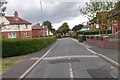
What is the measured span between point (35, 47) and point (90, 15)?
17.1 meters

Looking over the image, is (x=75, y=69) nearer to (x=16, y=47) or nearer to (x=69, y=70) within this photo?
(x=69, y=70)

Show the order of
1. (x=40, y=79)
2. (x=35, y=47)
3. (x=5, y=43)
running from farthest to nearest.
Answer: (x=35, y=47)
(x=5, y=43)
(x=40, y=79)

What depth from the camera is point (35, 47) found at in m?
35.2

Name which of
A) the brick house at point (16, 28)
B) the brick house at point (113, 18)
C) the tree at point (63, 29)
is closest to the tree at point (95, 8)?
the brick house at point (113, 18)

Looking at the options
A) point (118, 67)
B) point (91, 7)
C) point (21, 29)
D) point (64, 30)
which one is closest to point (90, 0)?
point (91, 7)

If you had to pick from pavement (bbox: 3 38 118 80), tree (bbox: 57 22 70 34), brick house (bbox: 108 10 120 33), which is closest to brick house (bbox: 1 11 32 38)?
brick house (bbox: 108 10 120 33)

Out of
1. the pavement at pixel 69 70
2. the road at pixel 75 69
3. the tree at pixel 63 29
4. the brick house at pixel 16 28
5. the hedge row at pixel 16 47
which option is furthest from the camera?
the tree at pixel 63 29

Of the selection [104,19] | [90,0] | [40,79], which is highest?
[90,0]

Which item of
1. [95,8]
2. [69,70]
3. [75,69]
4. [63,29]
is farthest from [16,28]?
[63,29]

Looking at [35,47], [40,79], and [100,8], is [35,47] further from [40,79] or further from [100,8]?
[40,79]

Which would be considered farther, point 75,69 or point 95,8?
point 95,8

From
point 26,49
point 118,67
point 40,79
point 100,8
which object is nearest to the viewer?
point 40,79

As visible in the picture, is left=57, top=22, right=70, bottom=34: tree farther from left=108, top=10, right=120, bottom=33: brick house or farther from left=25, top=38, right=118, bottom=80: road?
left=25, top=38, right=118, bottom=80: road

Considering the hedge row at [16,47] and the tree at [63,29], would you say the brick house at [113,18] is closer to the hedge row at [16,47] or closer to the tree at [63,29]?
the hedge row at [16,47]
